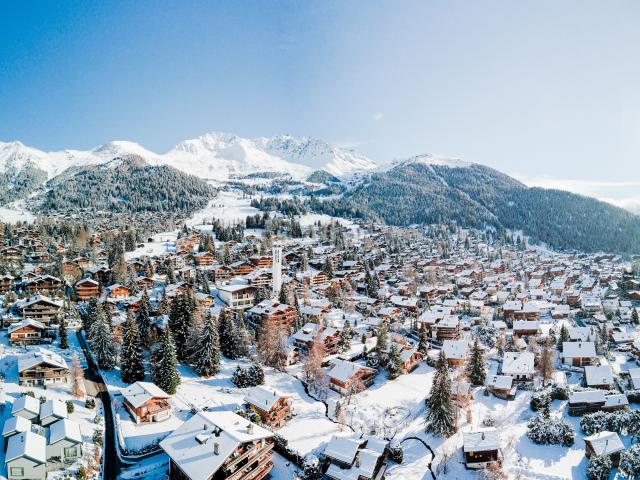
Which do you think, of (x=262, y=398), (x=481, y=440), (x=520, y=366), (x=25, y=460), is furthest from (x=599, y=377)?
(x=25, y=460)

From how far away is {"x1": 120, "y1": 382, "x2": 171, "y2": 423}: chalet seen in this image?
36.2m

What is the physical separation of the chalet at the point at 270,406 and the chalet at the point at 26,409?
1740 cm

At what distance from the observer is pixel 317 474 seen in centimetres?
3122

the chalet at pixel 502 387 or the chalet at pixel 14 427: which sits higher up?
the chalet at pixel 14 427

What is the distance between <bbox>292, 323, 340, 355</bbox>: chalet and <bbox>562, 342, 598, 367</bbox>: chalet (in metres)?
33.7

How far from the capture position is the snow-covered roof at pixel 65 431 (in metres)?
29.4

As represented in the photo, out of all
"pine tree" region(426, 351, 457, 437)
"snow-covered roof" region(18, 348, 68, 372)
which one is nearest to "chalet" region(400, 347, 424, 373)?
"pine tree" region(426, 351, 457, 437)

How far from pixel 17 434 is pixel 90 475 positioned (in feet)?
20.7

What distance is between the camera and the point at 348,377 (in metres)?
48.2

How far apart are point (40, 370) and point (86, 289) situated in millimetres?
34353

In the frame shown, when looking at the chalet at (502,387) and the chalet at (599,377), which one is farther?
the chalet at (599,377)

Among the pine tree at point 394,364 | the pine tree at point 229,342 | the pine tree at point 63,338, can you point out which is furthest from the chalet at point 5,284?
the pine tree at point 394,364

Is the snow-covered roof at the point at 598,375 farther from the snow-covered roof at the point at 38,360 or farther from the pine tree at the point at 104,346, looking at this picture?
the snow-covered roof at the point at 38,360

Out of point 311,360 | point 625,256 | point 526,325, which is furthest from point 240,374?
point 625,256
